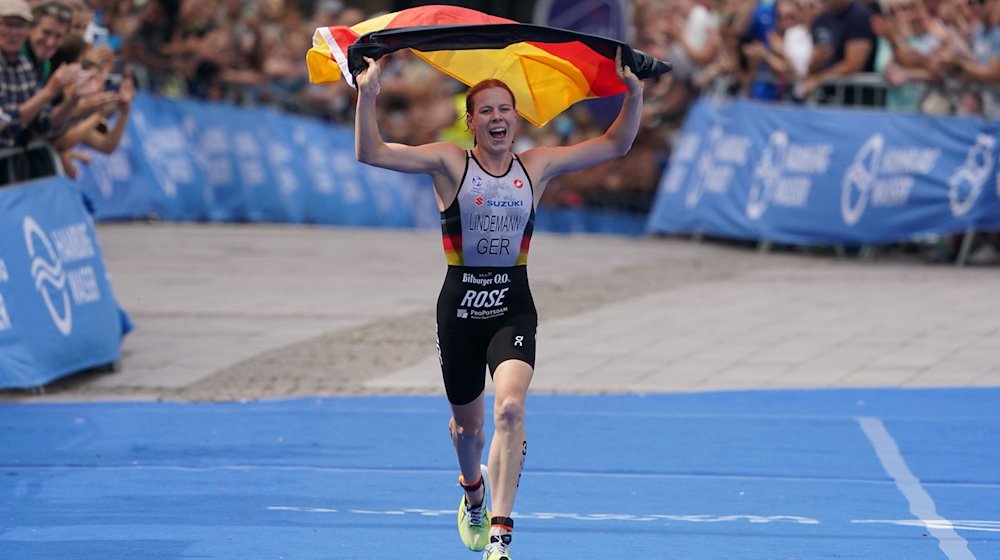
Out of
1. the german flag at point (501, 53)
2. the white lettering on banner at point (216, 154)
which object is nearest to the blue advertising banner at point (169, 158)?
the white lettering on banner at point (216, 154)

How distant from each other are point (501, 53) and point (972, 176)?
9.77 metres

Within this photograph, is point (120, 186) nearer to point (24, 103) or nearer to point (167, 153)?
point (167, 153)

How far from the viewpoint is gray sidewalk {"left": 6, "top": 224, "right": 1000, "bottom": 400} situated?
37.2 ft

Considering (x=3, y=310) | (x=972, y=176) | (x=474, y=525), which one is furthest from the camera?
(x=972, y=176)

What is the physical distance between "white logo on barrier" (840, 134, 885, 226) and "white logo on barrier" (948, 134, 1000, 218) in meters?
0.88

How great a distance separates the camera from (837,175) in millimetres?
16922

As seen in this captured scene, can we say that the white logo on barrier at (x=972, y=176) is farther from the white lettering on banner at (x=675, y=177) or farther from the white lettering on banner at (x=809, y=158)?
the white lettering on banner at (x=675, y=177)

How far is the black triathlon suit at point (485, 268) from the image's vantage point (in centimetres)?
667

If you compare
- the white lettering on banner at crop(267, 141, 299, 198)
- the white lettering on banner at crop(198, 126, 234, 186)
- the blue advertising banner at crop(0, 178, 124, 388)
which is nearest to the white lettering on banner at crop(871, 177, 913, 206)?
the blue advertising banner at crop(0, 178, 124, 388)

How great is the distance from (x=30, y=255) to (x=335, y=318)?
11.7ft

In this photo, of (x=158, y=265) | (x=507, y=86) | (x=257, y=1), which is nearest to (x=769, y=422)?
(x=507, y=86)

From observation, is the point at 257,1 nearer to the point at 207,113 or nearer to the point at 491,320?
the point at 207,113

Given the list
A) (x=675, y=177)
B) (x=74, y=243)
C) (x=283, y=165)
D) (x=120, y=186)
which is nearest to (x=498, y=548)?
(x=74, y=243)

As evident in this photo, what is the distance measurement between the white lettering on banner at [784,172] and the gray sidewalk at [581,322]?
600 mm
